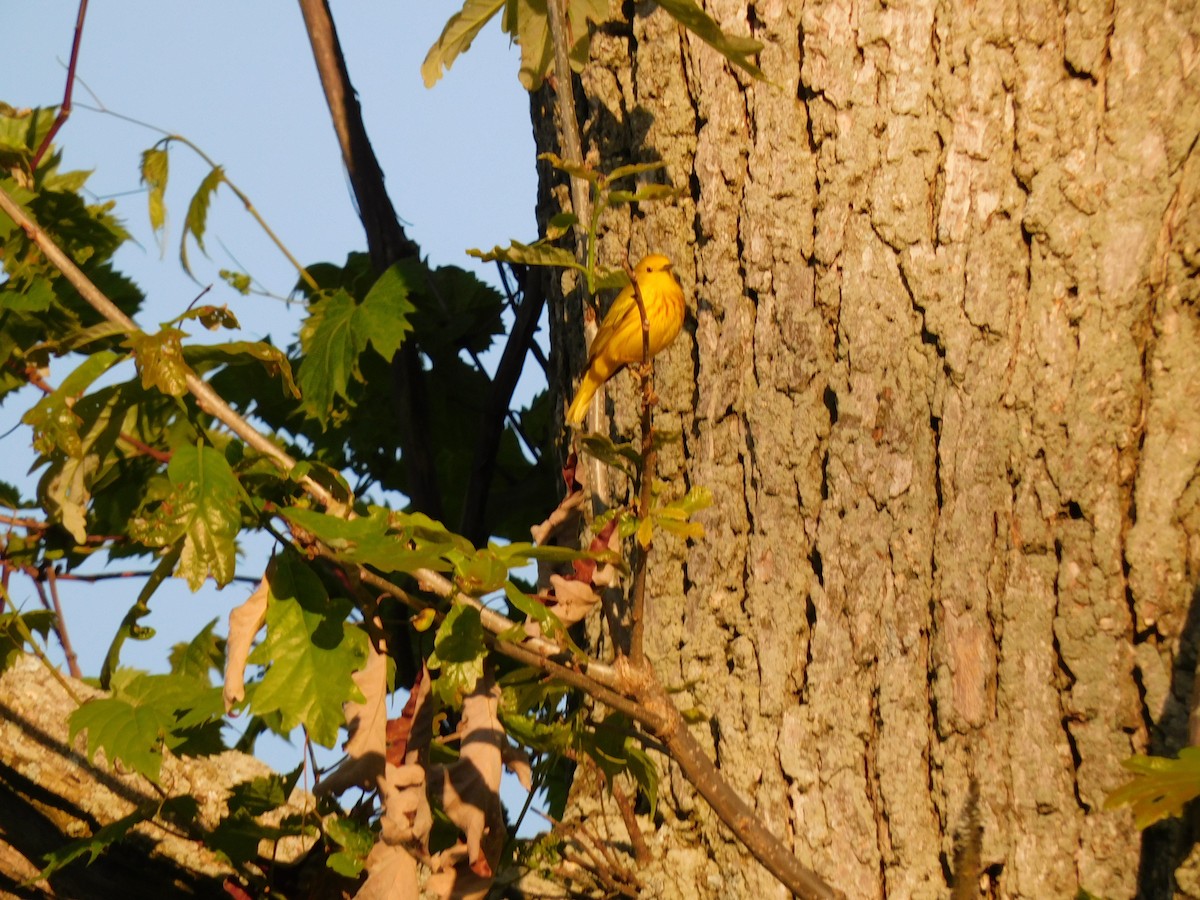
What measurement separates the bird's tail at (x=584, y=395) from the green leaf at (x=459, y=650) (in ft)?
1.85

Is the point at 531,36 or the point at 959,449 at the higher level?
the point at 531,36

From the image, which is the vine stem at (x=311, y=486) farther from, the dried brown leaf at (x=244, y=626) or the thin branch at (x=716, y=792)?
the dried brown leaf at (x=244, y=626)

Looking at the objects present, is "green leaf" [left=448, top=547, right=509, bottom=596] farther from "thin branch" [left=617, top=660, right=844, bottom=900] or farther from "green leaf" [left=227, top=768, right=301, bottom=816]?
"green leaf" [left=227, top=768, right=301, bottom=816]

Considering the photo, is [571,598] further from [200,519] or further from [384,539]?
[200,519]

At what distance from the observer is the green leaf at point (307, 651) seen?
140 centimetres

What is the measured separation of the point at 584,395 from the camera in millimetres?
1821

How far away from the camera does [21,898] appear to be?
6.66 ft

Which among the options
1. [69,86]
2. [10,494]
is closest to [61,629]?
[10,494]

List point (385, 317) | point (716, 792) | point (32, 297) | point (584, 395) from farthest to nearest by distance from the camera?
point (385, 317) → point (32, 297) → point (584, 395) → point (716, 792)

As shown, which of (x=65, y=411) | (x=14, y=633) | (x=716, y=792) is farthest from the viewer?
(x=14, y=633)

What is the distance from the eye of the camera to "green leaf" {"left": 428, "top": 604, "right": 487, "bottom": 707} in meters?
1.26

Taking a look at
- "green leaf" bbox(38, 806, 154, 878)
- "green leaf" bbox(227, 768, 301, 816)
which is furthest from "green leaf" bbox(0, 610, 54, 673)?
"green leaf" bbox(227, 768, 301, 816)

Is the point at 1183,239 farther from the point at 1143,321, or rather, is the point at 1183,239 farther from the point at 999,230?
the point at 999,230

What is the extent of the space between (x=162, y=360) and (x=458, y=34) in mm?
682
